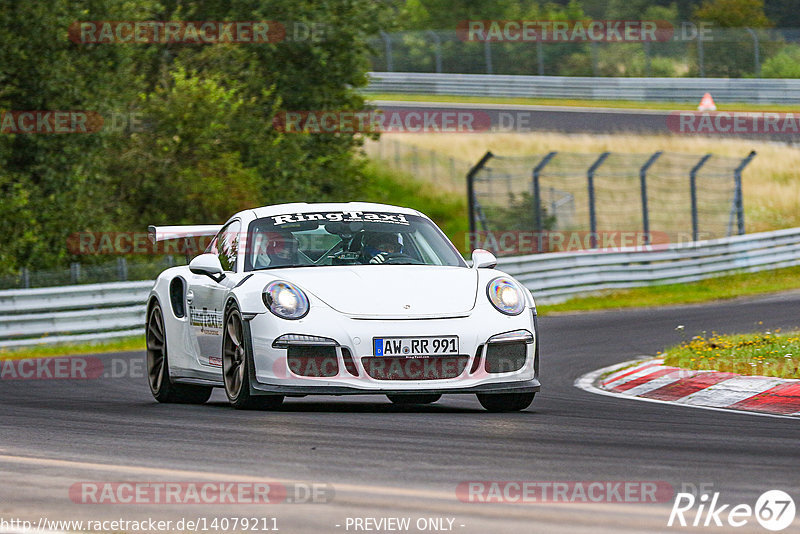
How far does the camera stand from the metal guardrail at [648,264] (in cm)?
2316

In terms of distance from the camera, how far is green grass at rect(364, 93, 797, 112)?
43125mm

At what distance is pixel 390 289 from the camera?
8.62m

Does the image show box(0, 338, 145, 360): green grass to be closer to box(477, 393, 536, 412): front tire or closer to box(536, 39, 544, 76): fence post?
box(477, 393, 536, 412): front tire

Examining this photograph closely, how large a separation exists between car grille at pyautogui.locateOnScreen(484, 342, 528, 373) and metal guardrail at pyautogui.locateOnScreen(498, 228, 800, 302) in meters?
13.9

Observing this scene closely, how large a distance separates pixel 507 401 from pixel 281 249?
1.78 meters

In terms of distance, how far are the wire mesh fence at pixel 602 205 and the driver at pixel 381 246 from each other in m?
12.7

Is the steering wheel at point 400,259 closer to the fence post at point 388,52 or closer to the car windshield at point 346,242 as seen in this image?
the car windshield at point 346,242

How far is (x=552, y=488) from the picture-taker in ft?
18.2

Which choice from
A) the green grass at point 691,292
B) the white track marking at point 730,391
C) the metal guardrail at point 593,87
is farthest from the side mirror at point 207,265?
the metal guardrail at point 593,87

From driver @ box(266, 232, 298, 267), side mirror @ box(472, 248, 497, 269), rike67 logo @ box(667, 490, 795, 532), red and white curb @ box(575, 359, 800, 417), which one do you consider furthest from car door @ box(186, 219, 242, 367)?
rike67 logo @ box(667, 490, 795, 532)

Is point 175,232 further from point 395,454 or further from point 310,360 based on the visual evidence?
point 395,454

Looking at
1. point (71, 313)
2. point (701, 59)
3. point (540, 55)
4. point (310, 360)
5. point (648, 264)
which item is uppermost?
point (540, 55)

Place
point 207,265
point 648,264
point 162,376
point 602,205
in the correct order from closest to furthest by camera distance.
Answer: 1. point 207,265
2. point 162,376
3. point 648,264
4. point 602,205

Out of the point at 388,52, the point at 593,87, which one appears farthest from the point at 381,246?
the point at 388,52
